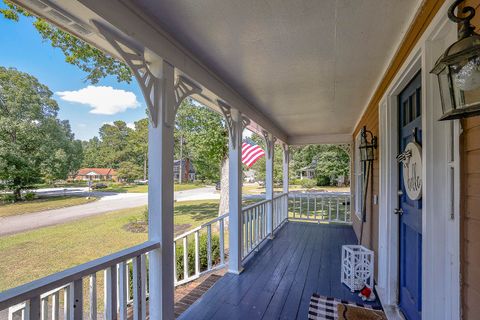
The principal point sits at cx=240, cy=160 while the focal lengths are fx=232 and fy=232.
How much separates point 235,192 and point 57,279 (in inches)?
87.5

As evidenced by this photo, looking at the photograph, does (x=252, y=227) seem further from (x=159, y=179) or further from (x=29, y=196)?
(x=29, y=196)

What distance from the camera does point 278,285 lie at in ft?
9.30

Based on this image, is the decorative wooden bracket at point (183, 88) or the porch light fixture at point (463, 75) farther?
the decorative wooden bracket at point (183, 88)

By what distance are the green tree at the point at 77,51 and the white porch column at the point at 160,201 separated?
111cm

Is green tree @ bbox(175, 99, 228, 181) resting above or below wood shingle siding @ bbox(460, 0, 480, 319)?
above

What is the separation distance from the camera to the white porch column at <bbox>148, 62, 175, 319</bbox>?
178 centimetres

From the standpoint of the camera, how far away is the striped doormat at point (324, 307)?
223cm

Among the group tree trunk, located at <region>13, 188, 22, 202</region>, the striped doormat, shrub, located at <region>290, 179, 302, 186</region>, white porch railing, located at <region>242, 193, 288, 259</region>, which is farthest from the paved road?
shrub, located at <region>290, 179, 302, 186</region>

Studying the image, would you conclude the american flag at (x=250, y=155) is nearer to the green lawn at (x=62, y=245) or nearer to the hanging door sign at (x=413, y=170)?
the green lawn at (x=62, y=245)

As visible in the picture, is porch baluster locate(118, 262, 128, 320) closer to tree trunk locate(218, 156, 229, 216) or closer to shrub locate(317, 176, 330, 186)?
tree trunk locate(218, 156, 229, 216)

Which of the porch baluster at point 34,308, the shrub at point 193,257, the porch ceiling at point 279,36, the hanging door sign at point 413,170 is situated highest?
the porch ceiling at point 279,36

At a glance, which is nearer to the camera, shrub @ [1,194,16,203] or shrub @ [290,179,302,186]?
shrub @ [1,194,16,203]

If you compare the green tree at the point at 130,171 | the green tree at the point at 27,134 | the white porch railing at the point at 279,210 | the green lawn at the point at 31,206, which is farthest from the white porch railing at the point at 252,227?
the green tree at the point at 130,171

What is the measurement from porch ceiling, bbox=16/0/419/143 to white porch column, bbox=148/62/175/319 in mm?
385
